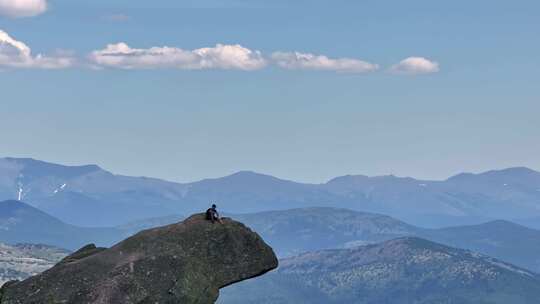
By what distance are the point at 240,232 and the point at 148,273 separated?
12.4 m

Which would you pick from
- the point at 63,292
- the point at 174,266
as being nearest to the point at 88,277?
the point at 63,292

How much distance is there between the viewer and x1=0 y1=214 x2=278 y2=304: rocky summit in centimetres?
8156

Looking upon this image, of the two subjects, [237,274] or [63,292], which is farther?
[237,274]

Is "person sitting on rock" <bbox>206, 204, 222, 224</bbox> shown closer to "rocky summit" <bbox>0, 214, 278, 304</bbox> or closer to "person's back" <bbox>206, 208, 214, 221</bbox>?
"person's back" <bbox>206, 208, 214, 221</bbox>

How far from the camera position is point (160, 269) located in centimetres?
8406

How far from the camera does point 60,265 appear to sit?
87.6 meters

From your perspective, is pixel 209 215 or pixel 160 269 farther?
pixel 209 215

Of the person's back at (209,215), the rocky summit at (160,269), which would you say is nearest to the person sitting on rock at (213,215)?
the person's back at (209,215)

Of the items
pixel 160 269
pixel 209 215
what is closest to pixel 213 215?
pixel 209 215

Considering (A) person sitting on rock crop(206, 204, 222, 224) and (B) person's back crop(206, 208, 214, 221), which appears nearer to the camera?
(A) person sitting on rock crop(206, 204, 222, 224)

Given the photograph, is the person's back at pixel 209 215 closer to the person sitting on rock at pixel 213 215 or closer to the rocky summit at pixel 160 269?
the person sitting on rock at pixel 213 215

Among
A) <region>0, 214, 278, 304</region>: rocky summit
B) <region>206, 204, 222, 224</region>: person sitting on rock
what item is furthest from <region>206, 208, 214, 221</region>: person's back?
<region>0, 214, 278, 304</region>: rocky summit

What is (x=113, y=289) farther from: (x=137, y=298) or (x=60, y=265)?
(x=60, y=265)

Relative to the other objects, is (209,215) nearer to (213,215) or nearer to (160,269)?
(213,215)
